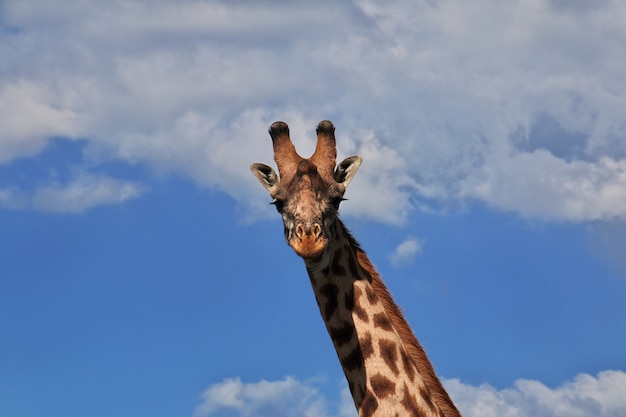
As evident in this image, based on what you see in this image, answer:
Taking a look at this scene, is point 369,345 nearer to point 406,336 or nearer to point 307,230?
point 406,336

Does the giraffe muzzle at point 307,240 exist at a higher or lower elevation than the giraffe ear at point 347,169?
lower

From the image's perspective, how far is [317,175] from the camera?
56.4 ft

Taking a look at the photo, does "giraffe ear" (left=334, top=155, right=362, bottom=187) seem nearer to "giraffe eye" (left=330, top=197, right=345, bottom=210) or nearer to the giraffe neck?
"giraffe eye" (left=330, top=197, right=345, bottom=210)

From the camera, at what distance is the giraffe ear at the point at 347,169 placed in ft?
58.7

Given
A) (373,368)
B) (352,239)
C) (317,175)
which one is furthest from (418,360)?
(317,175)

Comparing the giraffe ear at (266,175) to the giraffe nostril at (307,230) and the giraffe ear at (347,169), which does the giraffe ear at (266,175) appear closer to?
the giraffe ear at (347,169)

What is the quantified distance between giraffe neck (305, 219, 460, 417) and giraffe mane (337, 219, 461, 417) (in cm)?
2

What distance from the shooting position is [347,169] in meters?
18.0

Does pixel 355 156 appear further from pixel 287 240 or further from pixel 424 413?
pixel 424 413

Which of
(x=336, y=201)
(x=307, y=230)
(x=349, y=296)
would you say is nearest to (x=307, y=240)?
(x=307, y=230)

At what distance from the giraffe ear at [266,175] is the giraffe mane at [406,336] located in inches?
50.2

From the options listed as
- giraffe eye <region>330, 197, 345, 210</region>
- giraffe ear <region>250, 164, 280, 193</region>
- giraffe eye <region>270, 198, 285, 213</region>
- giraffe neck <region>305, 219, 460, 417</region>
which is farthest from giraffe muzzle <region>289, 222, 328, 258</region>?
giraffe ear <region>250, 164, 280, 193</region>

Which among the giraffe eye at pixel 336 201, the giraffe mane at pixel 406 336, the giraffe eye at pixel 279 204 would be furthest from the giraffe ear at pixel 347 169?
the giraffe eye at pixel 279 204

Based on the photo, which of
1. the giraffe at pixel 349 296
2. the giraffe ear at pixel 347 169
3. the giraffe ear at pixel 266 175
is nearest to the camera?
the giraffe at pixel 349 296
